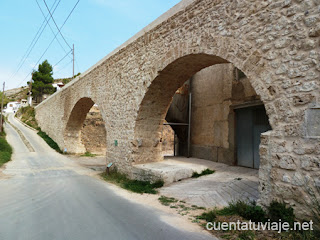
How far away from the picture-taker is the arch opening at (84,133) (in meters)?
14.0

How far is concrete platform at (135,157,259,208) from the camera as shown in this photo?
14.9ft

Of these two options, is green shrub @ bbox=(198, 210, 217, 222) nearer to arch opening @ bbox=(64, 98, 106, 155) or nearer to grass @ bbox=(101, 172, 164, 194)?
grass @ bbox=(101, 172, 164, 194)

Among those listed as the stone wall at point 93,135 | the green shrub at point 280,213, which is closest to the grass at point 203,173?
the green shrub at point 280,213

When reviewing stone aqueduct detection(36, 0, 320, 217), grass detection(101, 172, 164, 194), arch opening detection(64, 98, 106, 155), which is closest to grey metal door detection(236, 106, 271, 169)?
stone aqueduct detection(36, 0, 320, 217)

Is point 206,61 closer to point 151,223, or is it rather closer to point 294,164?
point 294,164

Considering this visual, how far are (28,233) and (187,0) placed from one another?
5338 mm

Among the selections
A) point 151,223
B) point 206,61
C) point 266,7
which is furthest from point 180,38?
point 151,223

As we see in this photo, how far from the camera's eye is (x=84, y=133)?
15.5 m

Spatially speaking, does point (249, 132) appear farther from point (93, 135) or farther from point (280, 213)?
point (93, 135)

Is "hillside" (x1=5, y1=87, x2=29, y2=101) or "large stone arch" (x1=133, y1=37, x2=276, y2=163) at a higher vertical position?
"hillside" (x1=5, y1=87, x2=29, y2=101)

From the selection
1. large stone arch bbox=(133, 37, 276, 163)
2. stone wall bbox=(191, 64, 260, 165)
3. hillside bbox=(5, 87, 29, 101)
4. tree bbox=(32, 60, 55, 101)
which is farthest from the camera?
hillside bbox=(5, 87, 29, 101)

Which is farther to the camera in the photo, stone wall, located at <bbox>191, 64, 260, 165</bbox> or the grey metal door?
stone wall, located at <bbox>191, 64, 260, 165</bbox>

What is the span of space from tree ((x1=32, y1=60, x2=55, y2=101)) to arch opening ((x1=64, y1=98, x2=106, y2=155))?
26.1 m

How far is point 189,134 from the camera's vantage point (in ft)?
32.1
